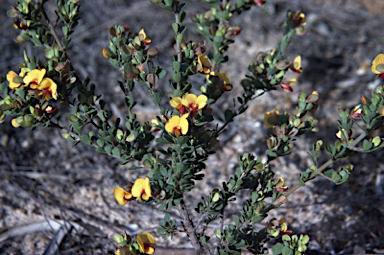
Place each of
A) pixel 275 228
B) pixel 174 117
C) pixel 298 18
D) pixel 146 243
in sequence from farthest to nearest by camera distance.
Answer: pixel 298 18
pixel 275 228
pixel 146 243
pixel 174 117

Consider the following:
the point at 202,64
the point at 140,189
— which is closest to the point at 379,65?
the point at 202,64

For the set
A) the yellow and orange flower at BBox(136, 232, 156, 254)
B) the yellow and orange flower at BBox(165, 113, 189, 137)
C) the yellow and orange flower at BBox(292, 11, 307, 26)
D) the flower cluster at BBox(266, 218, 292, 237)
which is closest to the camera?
the yellow and orange flower at BBox(165, 113, 189, 137)

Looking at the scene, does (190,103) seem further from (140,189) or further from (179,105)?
(140,189)

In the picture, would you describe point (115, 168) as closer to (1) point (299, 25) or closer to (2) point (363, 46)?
(1) point (299, 25)

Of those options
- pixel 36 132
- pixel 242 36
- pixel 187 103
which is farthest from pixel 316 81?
pixel 36 132

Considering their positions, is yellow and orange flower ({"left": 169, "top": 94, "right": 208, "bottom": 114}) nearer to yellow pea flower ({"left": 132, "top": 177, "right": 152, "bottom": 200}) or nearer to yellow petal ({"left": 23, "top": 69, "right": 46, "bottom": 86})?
yellow pea flower ({"left": 132, "top": 177, "right": 152, "bottom": 200})

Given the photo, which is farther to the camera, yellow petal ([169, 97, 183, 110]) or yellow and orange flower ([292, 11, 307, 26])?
yellow and orange flower ([292, 11, 307, 26])

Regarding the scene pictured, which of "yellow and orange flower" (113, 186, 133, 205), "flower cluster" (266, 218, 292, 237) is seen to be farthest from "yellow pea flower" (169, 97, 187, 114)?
"flower cluster" (266, 218, 292, 237)

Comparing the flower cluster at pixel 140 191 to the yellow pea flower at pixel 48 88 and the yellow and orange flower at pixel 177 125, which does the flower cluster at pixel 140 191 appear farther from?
the yellow pea flower at pixel 48 88
